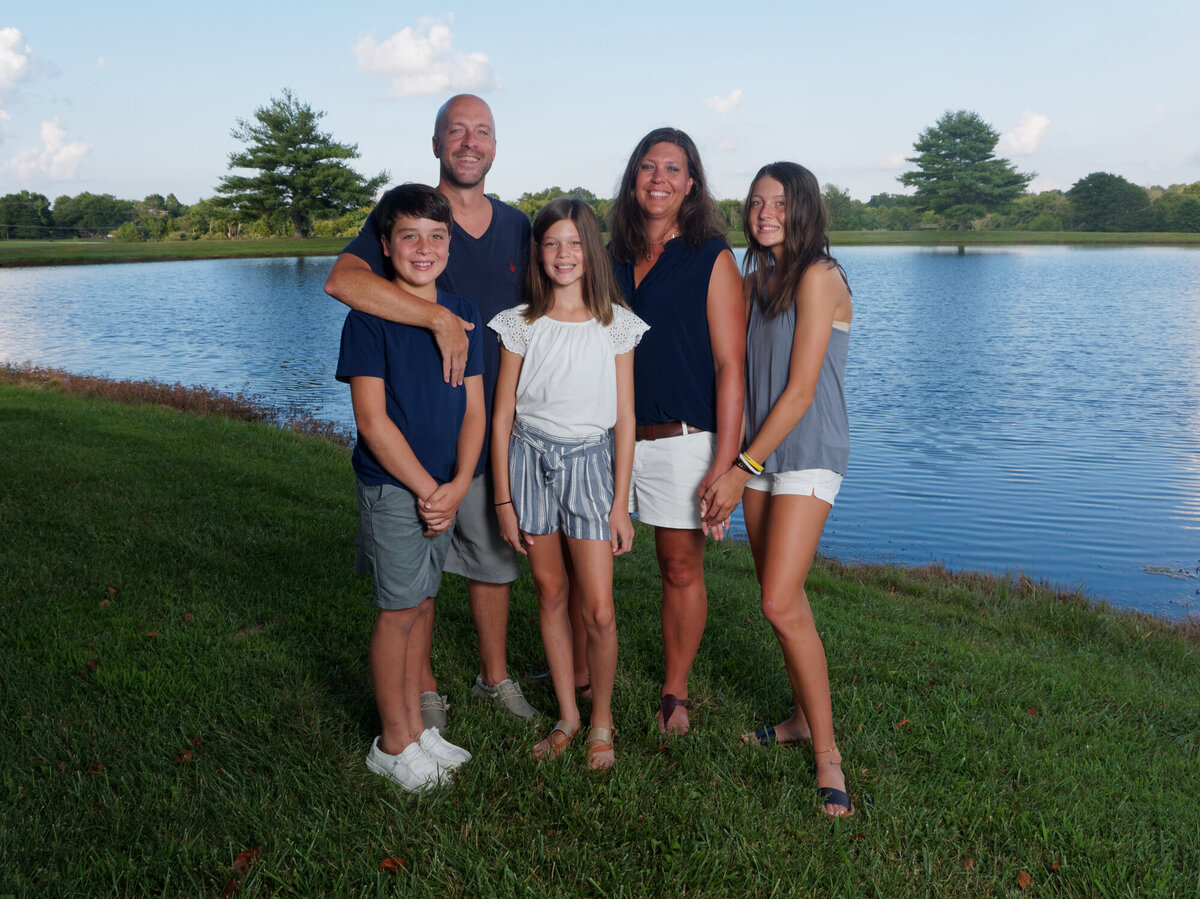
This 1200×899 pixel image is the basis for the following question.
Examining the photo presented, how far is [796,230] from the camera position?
3.06m

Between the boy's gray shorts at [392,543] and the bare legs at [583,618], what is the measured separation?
1.48 feet

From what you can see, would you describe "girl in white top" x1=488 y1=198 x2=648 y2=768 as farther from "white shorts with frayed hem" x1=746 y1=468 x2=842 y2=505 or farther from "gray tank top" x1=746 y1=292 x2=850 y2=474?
"white shorts with frayed hem" x1=746 y1=468 x2=842 y2=505

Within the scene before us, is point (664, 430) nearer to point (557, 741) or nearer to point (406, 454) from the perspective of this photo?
point (406, 454)

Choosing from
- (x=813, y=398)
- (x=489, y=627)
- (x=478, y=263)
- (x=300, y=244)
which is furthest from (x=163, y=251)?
(x=813, y=398)

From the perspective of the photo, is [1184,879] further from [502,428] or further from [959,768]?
[502,428]

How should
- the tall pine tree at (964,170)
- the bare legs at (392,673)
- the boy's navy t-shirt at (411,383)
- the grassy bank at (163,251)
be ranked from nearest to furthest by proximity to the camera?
the boy's navy t-shirt at (411,383), the bare legs at (392,673), the grassy bank at (163,251), the tall pine tree at (964,170)

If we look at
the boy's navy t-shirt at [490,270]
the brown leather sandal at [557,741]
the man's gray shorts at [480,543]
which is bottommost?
the brown leather sandal at [557,741]

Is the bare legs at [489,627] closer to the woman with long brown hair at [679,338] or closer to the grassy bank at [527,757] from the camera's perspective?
the grassy bank at [527,757]

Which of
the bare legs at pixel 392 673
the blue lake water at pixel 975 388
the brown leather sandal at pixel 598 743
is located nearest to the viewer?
the bare legs at pixel 392 673

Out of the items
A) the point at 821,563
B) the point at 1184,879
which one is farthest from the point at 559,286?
the point at 821,563

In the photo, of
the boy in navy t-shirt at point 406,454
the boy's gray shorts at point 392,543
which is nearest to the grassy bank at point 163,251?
the boy in navy t-shirt at point 406,454

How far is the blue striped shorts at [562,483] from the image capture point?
311cm

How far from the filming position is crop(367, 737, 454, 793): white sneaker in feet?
9.62

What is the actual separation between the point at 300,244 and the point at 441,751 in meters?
59.4
